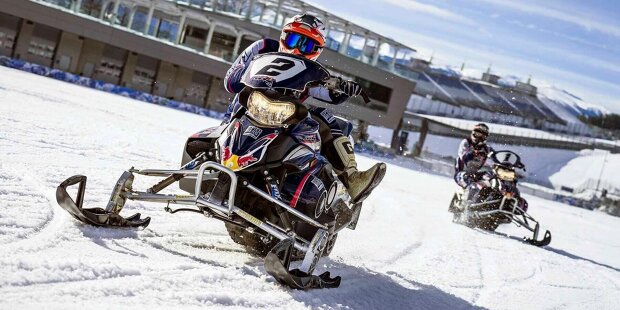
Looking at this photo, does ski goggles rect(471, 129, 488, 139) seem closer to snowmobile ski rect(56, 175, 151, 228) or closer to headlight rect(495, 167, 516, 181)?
headlight rect(495, 167, 516, 181)

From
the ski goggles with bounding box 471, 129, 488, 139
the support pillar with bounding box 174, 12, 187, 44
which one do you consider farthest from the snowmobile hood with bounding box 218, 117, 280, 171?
the support pillar with bounding box 174, 12, 187, 44


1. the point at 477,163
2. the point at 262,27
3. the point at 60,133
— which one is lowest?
the point at 60,133

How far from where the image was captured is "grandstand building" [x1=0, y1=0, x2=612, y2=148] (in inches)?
1503

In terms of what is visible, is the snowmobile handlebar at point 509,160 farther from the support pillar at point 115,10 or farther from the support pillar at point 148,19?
the support pillar at point 115,10

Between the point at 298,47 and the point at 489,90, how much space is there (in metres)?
88.3

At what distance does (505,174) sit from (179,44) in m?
29.6

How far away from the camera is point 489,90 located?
301ft

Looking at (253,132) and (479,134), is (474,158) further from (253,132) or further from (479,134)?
(253,132)

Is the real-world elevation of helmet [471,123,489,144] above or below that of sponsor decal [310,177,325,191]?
above

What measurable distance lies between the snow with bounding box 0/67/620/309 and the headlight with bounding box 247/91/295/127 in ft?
3.38

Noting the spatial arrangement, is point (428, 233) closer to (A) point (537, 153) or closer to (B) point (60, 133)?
(B) point (60, 133)

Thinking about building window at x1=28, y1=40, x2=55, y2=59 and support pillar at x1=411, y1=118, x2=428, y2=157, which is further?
support pillar at x1=411, y1=118, x2=428, y2=157

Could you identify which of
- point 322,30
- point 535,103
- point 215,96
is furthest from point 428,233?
point 535,103

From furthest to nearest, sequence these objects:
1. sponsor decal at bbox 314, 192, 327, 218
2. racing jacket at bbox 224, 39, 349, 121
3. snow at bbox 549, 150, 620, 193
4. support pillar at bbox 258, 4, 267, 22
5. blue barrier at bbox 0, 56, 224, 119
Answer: snow at bbox 549, 150, 620, 193
support pillar at bbox 258, 4, 267, 22
blue barrier at bbox 0, 56, 224, 119
racing jacket at bbox 224, 39, 349, 121
sponsor decal at bbox 314, 192, 327, 218
